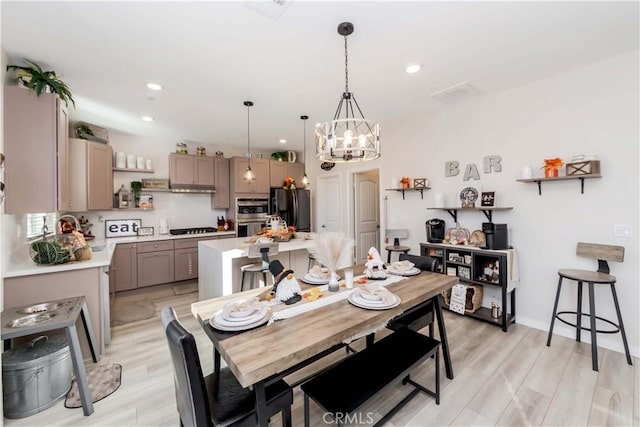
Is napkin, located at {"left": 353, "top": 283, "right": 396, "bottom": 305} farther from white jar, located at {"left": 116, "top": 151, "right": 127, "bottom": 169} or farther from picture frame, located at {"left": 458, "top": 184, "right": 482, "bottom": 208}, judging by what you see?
white jar, located at {"left": 116, "top": 151, "right": 127, "bottom": 169}

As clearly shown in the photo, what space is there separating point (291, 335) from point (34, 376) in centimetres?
195

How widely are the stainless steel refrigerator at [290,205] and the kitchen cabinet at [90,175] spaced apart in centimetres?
268

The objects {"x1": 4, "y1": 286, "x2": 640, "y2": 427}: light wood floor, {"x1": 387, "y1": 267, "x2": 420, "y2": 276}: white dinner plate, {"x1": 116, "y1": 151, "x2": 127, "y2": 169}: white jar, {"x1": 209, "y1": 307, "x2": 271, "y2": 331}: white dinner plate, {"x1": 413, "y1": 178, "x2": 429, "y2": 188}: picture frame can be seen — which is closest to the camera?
{"x1": 209, "y1": 307, "x2": 271, "y2": 331}: white dinner plate

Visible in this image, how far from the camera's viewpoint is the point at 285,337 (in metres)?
1.29

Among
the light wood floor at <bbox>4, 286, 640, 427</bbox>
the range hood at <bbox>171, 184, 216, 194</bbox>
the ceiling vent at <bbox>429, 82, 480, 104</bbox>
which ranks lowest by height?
the light wood floor at <bbox>4, 286, 640, 427</bbox>

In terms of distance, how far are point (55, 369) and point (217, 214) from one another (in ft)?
12.5

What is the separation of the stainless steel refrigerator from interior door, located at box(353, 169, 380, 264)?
45.2 inches

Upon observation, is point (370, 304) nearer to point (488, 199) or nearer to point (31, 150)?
point (488, 199)

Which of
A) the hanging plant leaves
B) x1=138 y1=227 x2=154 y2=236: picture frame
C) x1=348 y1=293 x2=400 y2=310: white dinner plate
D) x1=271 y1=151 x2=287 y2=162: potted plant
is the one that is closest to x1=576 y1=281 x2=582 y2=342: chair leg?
x1=348 y1=293 x2=400 y2=310: white dinner plate

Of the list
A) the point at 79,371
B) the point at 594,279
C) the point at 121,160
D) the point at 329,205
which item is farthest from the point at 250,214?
the point at 594,279

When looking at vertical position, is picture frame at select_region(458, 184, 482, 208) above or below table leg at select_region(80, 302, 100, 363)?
above

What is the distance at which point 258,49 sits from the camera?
2236 mm

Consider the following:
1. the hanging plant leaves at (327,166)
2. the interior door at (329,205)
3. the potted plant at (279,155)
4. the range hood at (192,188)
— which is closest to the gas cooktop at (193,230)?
the range hood at (192,188)

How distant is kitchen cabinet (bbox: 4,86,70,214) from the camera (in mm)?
2160
